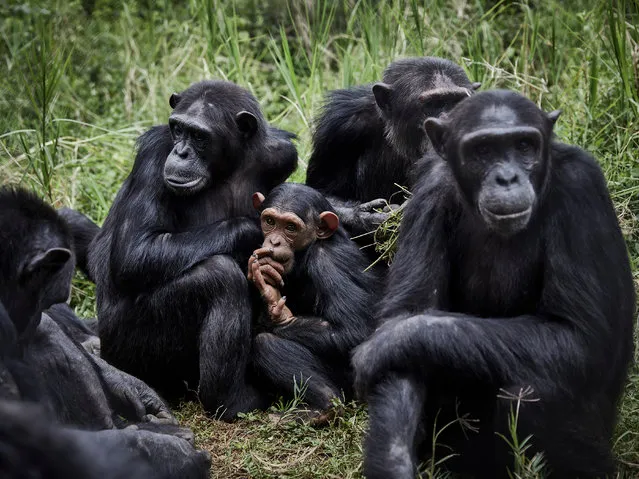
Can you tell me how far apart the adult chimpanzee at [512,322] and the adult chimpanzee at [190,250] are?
A: 5.27 ft

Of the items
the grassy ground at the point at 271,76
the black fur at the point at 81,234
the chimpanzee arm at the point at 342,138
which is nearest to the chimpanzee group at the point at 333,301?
the chimpanzee arm at the point at 342,138

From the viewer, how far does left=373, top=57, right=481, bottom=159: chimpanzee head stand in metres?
7.86

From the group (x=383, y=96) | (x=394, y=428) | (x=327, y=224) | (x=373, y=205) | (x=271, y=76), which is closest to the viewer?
(x=394, y=428)

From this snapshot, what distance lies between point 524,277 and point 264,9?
8.63m

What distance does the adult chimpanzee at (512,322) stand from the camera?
18.4 feet

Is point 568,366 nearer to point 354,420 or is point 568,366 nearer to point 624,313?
point 624,313

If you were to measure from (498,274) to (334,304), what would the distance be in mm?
1738

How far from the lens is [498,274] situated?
19.6 feet

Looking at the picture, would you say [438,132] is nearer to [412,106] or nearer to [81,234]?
[412,106]

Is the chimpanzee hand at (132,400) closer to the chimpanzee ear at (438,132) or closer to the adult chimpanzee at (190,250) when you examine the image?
the adult chimpanzee at (190,250)

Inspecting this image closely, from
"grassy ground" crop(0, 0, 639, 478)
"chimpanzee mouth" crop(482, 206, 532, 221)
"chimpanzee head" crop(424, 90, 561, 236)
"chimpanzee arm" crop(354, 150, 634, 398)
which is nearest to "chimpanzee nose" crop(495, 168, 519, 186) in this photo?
"chimpanzee head" crop(424, 90, 561, 236)

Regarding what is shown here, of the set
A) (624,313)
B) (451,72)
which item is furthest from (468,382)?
(451,72)

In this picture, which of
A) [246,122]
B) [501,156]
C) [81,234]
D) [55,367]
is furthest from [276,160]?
[501,156]

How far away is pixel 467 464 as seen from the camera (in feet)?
19.5
